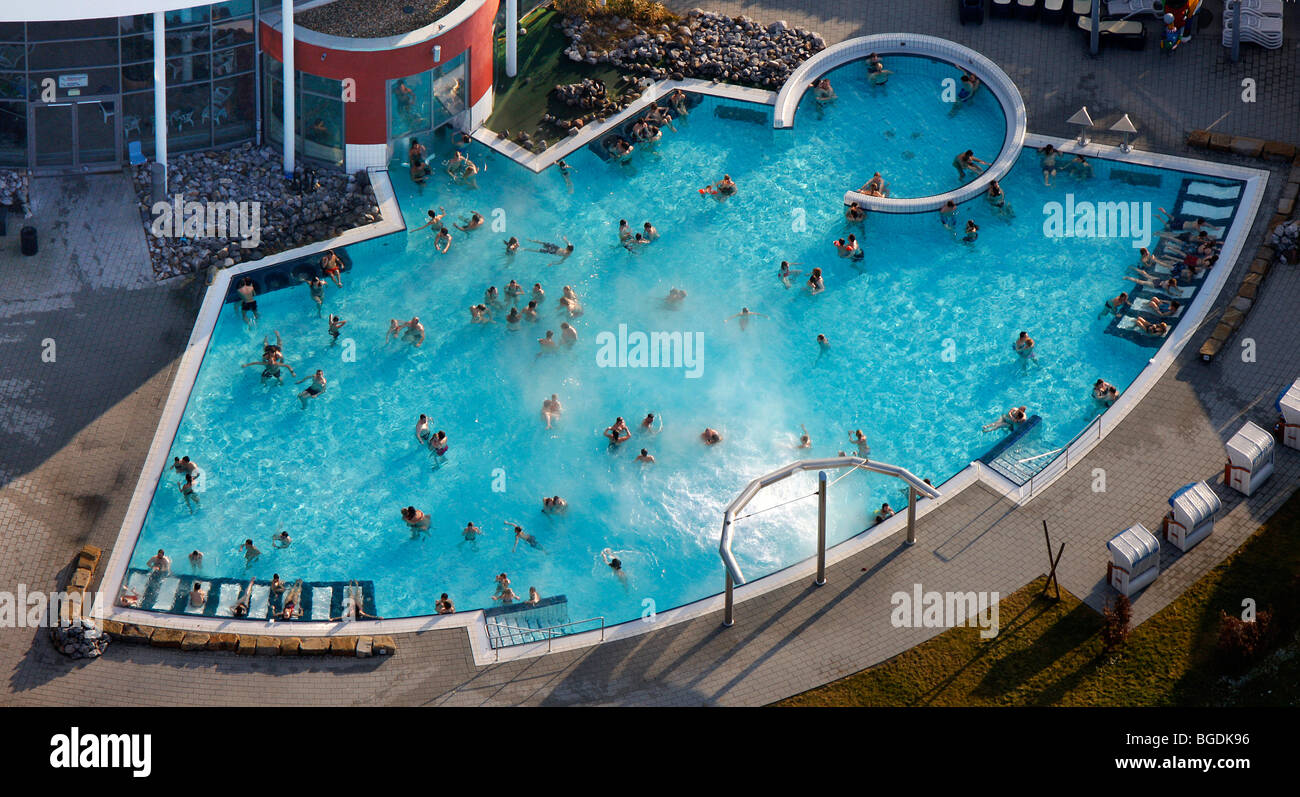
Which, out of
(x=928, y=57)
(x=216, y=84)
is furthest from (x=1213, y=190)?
(x=216, y=84)

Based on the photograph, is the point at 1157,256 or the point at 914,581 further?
the point at 1157,256

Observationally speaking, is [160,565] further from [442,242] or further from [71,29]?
[71,29]

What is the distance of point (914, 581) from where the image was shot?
37531 millimetres

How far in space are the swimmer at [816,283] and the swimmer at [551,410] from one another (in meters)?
6.91

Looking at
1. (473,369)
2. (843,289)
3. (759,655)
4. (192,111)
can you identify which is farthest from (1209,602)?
(192,111)

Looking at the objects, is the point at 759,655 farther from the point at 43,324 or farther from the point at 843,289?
the point at 43,324

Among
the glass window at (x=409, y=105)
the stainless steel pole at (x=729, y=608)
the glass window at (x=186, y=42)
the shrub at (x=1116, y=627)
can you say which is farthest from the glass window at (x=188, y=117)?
the shrub at (x=1116, y=627)

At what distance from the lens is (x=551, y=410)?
41750 mm

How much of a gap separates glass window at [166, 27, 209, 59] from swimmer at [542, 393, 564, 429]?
1242 centimetres

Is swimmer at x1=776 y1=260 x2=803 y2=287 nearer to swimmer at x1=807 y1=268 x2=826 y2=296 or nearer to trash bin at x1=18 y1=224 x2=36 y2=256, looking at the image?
swimmer at x1=807 y1=268 x2=826 y2=296

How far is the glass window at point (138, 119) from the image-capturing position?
45.2m

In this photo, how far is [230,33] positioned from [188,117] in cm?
236

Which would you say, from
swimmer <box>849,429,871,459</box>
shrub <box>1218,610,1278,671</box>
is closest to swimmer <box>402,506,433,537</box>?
swimmer <box>849,429,871,459</box>

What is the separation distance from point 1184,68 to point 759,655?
2181cm
